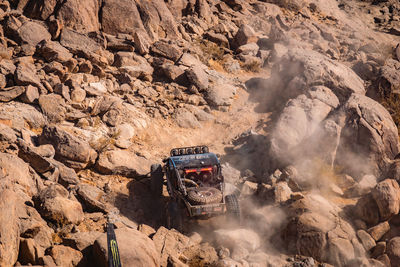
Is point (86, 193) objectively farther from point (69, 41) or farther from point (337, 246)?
point (69, 41)

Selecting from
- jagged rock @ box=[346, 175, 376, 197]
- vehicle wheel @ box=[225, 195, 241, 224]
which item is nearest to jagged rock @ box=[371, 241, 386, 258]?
jagged rock @ box=[346, 175, 376, 197]

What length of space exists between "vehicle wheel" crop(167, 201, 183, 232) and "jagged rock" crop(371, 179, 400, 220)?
5.01 meters

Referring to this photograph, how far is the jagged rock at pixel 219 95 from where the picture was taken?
16.1 meters

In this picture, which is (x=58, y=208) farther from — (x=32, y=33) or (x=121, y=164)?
(x=32, y=33)

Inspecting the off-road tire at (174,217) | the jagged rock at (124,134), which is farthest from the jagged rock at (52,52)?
the off-road tire at (174,217)

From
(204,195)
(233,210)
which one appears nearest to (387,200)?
(233,210)

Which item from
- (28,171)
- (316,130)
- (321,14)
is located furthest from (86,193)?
(321,14)

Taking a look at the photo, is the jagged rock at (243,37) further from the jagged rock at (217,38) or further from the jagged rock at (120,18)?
the jagged rock at (120,18)

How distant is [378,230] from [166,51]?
1277cm

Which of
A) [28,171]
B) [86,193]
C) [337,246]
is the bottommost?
[86,193]

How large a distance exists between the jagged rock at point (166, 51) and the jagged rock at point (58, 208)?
36.2 ft

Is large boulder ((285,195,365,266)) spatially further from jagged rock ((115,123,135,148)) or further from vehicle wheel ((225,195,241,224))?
jagged rock ((115,123,135,148))

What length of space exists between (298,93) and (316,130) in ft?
10.7

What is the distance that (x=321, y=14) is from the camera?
96.9 ft
